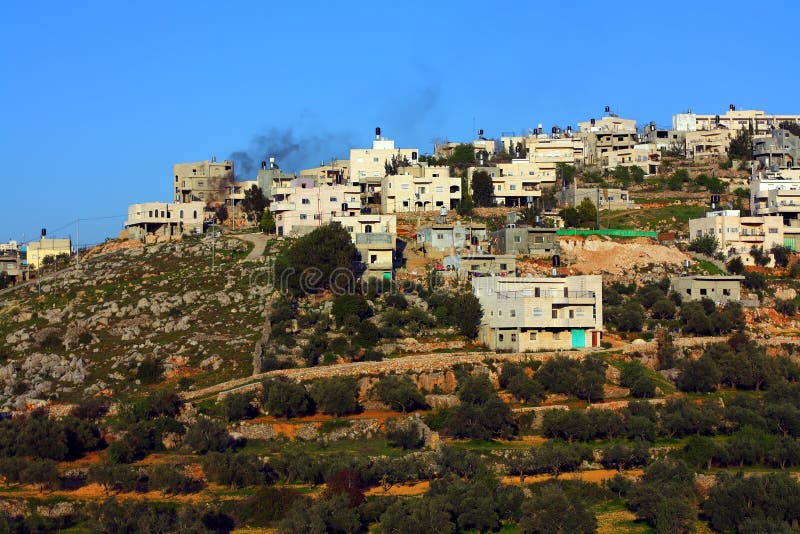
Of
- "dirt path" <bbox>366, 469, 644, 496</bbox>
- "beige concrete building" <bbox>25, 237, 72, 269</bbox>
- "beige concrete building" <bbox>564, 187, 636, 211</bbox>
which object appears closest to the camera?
"dirt path" <bbox>366, 469, 644, 496</bbox>

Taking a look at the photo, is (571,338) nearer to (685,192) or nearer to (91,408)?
(91,408)

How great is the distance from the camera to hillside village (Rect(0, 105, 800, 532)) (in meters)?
41.6

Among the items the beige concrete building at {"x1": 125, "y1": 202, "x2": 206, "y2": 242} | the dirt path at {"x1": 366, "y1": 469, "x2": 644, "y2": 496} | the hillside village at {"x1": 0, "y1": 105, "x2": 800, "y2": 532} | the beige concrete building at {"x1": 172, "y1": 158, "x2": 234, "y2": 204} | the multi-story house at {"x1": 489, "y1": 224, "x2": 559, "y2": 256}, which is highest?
the beige concrete building at {"x1": 172, "y1": 158, "x2": 234, "y2": 204}

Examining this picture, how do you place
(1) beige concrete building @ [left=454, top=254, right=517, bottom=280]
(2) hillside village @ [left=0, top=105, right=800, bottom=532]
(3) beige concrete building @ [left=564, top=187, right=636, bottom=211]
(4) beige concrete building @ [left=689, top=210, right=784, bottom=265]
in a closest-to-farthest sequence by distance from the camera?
(2) hillside village @ [left=0, top=105, right=800, bottom=532], (1) beige concrete building @ [left=454, top=254, right=517, bottom=280], (4) beige concrete building @ [left=689, top=210, right=784, bottom=265], (3) beige concrete building @ [left=564, top=187, right=636, bottom=211]

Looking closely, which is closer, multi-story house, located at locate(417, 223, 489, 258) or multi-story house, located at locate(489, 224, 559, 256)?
multi-story house, located at locate(489, 224, 559, 256)

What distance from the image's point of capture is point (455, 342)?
2176 inches

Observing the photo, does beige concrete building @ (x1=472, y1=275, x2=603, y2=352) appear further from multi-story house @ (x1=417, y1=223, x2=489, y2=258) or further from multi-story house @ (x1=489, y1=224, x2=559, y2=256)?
multi-story house @ (x1=417, y1=223, x2=489, y2=258)

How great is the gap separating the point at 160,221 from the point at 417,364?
105ft

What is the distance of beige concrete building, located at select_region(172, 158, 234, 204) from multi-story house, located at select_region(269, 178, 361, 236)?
13.3m

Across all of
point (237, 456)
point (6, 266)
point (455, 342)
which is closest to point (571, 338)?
point (455, 342)

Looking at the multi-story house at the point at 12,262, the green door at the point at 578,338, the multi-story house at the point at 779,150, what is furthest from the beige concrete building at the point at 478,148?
the green door at the point at 578,338

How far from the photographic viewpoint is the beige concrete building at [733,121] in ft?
341

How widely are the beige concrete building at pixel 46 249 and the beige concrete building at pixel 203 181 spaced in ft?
26.4

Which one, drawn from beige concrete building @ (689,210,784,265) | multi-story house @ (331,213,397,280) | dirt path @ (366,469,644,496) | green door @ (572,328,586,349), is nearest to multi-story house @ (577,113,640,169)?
beige concrete building @ (689,210,784,265)
